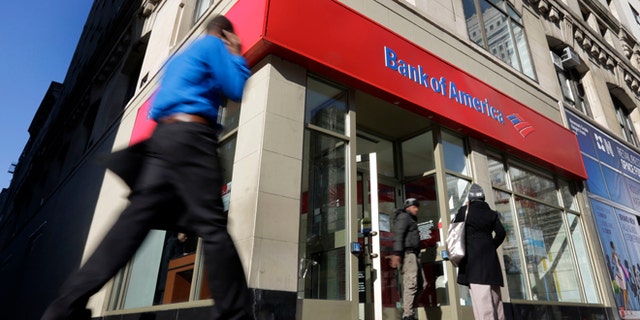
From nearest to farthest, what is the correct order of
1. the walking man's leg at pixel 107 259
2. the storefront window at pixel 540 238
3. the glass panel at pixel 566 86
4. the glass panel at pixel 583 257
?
the walking man's leg at pixel 107 259, the storefront window at pixel 540 238, the glass panel at pixel 583 257, the glass panel at pixel 566 86

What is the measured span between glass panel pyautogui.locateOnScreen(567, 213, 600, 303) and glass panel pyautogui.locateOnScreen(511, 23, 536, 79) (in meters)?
4.09

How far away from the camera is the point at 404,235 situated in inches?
224

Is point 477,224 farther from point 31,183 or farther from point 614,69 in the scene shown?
point 31,183

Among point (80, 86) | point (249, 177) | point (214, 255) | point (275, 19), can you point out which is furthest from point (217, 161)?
point (80, 86)

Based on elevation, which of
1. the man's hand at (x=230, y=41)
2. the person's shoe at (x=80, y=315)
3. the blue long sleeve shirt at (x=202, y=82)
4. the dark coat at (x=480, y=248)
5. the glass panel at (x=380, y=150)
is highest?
the glass panel at (x=380, y=150)

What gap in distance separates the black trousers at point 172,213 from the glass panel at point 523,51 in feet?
36.1

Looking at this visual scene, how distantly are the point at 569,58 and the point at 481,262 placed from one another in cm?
1181

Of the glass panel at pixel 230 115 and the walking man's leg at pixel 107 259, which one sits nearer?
the walking man's leg at pixel 107 259

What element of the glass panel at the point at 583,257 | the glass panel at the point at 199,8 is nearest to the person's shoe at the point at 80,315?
the glass panel at the point at 199,8

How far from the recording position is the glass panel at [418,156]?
745 cm

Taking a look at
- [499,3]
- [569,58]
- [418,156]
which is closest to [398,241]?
[418,156]

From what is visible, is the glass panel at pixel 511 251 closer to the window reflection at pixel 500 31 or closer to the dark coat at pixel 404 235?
the dark coat at pixel 404 235

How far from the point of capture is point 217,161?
2094 mm

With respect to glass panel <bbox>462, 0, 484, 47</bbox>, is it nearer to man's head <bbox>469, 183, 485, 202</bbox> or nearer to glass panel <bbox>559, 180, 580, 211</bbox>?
glass panel <bbox>559, 180, 580, 211</bbox>
